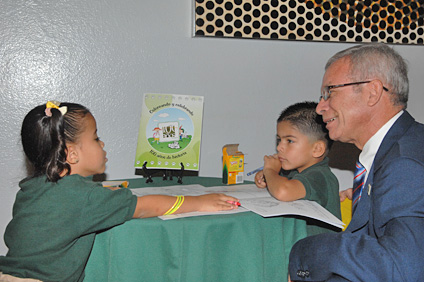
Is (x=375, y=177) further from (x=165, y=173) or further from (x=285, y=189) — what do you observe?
(x=165, y=173)

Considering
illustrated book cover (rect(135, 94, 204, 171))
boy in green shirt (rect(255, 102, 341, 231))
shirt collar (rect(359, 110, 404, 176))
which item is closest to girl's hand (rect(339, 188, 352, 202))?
boy in green shirt (rect(255, 102, 341, 231))

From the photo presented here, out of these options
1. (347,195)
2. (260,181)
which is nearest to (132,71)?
(260,181)

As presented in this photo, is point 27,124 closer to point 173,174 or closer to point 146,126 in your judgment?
point 146,126

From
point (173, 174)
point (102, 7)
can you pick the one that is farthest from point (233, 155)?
point (102, 7)

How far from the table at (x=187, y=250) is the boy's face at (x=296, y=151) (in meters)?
0.58

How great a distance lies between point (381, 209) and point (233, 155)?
1.10m

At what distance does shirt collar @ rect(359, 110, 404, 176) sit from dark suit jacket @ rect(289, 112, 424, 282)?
0.15 meters

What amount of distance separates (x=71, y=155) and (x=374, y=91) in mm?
1282

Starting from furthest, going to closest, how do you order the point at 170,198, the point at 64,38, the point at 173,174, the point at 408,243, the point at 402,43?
the point at 402,43, the point at 64,38, the point at 173,174, the point at 170,198, the point at 408,243

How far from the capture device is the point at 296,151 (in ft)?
7.48

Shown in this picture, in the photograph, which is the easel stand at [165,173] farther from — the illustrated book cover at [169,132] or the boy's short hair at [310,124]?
the boy's short hair at [310,124]

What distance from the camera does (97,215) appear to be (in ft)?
5.22

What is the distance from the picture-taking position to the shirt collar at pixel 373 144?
1.75 meters

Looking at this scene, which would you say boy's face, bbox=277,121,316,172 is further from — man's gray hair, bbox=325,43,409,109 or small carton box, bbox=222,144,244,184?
man's gray hair, bbox=325,43,409,109
